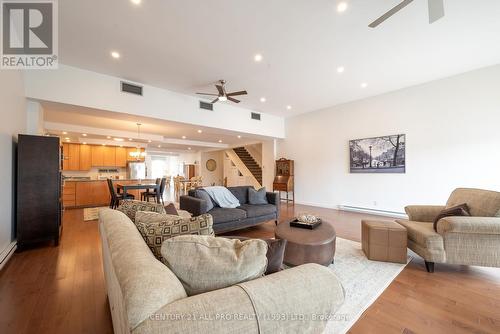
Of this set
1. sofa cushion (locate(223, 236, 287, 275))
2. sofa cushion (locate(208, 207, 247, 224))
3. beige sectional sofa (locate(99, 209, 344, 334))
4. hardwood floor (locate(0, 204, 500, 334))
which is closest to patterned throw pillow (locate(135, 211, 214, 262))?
beige sectional sofa (locate(99, 209, 344, 334))

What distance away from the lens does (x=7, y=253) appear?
2.60 metres

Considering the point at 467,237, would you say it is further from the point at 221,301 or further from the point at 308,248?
the point at 221,301

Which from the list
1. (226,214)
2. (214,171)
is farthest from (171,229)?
(214,171)

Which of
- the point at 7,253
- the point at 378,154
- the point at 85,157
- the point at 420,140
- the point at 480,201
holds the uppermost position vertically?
the point at 420,140

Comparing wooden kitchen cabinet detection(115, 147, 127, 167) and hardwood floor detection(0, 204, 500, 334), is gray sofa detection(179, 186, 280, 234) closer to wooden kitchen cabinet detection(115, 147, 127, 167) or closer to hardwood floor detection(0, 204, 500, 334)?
hardwood floor detection(0, 204, 500, 334)

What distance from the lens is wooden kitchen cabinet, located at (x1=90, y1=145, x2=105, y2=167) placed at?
7.65m

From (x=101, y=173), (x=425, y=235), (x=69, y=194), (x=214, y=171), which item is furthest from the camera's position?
(x=214, y=171)

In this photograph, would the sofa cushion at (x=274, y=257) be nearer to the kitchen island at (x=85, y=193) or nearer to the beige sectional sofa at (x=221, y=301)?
the beige sectional sofa at (x=221, y=301)

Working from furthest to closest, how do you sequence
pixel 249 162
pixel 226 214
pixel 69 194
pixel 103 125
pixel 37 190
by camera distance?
1. pixel 249 162
2. pixel 103 125
3. pixel 69 194
4. pixel 226 214
5. pixel 37 190

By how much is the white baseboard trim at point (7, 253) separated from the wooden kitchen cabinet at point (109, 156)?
5627mm

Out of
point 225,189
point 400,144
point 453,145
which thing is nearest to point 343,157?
point 400,144

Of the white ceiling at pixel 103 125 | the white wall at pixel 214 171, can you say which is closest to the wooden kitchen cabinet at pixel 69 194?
the white ceiling at pixel 103 125

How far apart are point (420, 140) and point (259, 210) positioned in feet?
13.1

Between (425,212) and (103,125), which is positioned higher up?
(103,125)
